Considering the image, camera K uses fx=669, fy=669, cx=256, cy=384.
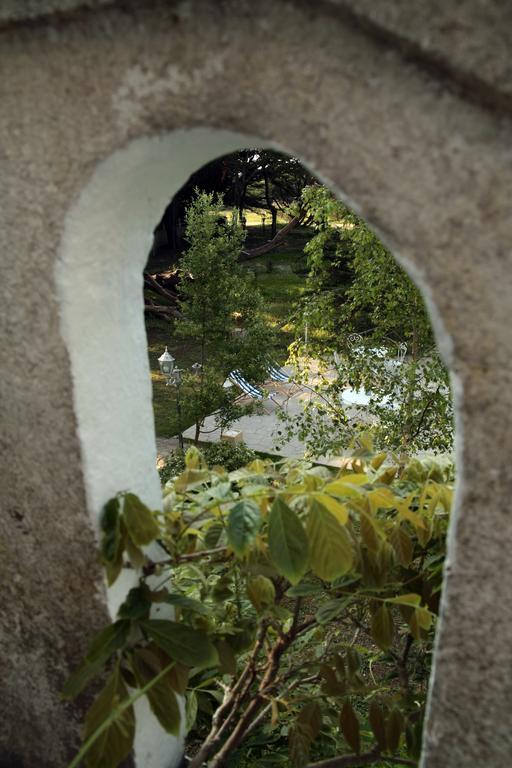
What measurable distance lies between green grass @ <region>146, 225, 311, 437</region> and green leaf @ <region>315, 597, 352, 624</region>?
204 inches

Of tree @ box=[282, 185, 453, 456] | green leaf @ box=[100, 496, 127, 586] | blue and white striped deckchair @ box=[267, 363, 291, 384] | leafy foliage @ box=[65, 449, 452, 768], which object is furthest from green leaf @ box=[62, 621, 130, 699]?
blue and white striped deckchair @ box=[267, 363, 291, 384]

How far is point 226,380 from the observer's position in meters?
11.5

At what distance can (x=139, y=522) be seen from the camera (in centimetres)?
165

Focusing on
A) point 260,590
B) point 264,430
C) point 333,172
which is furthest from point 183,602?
point 264,430

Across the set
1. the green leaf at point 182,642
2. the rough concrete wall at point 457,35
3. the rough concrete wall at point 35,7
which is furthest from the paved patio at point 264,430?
the rough concrete wall at point 457,35

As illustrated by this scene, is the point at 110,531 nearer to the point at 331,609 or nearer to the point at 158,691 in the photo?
the point at 158,691

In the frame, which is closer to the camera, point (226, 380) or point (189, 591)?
point (189, 591)

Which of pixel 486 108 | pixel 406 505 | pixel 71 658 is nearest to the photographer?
pixel 486 108

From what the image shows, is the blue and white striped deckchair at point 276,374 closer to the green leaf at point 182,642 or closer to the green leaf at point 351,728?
the green leaf at point 351,728

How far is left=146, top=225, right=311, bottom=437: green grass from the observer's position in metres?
12.6

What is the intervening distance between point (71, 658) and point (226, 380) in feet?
31.6

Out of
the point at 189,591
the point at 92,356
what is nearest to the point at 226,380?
the point at 189,591

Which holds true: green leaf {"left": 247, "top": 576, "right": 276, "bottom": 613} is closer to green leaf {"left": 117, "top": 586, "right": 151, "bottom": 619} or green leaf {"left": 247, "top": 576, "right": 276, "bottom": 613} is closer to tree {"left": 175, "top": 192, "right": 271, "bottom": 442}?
green leaf {"left": 117, "top": 586, "right": 151, "bottom": 619}

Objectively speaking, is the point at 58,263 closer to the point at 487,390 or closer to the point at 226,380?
the point at 487,390
